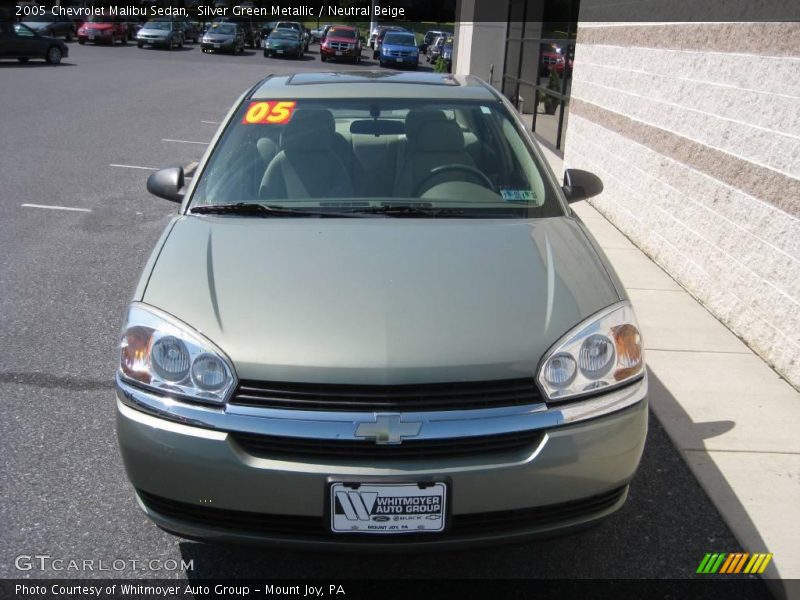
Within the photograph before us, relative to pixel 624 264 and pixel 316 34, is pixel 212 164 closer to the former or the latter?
pixel 624 264

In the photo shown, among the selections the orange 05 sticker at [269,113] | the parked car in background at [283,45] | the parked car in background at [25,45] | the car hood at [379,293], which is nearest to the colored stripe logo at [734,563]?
the car hood at [379,293]

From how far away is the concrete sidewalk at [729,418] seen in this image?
331 centimetres

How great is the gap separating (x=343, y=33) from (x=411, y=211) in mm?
37840

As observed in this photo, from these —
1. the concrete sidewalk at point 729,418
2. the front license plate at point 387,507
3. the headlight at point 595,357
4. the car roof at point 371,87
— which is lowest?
the concrete sidewalk at point 729,418

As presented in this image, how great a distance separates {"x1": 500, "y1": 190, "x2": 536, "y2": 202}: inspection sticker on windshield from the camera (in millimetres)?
3756

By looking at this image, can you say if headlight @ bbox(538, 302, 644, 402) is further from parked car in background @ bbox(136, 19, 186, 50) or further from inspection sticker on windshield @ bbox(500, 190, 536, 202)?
parked car in background @ bbox(136, 19, 186, 50)

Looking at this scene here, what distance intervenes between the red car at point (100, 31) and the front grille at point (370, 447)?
138ft

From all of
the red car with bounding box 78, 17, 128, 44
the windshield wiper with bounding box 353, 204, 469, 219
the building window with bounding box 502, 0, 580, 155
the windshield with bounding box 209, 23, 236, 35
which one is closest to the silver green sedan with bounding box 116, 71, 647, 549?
the windshield wiper with bounding box 353, 204, 469, 219

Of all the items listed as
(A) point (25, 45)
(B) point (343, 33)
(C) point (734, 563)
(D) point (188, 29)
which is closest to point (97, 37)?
(D) point (188, 29)

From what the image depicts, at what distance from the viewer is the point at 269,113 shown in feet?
13.5

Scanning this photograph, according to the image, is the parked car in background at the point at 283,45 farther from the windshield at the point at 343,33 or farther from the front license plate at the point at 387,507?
the front license plate at the point at 387,507

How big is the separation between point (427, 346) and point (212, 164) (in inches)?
71.1

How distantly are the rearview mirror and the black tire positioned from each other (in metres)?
27.0

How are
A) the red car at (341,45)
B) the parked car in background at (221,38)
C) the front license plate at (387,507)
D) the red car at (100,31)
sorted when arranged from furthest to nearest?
the red car at (100,31) → the parked car in background at (221,38) → the red car at (341,45) → the front license plate at (387,507)
